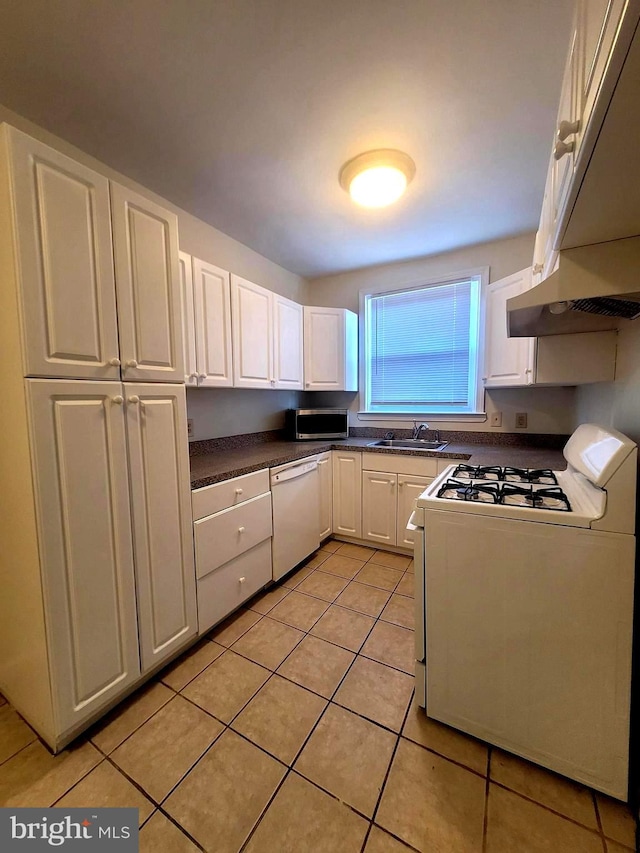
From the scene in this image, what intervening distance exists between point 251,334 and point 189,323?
0.52 meters

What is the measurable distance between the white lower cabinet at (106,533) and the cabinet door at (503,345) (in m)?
2.11

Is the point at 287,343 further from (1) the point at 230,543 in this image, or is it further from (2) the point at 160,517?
(2) the point at 160,517

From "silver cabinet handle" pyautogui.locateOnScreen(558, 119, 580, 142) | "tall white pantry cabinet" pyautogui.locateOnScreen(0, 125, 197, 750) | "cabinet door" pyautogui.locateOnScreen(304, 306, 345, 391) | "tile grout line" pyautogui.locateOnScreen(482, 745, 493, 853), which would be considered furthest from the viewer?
"cabinet door" pyautogui.locateOnScreen(304, 306, 345, 391)

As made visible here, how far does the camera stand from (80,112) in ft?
4.63

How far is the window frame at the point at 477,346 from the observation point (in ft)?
8.95

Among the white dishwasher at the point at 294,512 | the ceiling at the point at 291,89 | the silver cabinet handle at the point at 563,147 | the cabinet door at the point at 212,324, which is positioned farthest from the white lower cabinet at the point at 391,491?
the silver cabinet handle at the point at 563,147

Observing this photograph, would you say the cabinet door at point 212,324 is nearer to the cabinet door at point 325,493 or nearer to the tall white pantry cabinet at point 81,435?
the tall white pantry cabinet at point 81,435

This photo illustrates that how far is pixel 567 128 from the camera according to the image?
2.50ft

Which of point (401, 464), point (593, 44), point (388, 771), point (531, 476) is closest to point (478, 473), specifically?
point (531, 476)

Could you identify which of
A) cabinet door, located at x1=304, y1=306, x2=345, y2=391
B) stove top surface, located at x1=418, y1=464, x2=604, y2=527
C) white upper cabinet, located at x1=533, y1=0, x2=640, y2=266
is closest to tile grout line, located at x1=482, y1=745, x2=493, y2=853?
stove top surface, located at x1=418, y1=464, x2=604, y2=527

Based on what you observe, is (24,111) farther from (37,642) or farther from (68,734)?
(68,734)

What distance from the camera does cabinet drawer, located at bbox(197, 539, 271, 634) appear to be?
1718 millimetres

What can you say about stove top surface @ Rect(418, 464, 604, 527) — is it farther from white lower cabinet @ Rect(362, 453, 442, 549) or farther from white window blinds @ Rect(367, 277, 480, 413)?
white window blinds @ Rect(367, 277, 480, 413)

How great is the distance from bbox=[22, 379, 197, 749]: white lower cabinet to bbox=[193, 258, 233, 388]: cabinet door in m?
0.56
